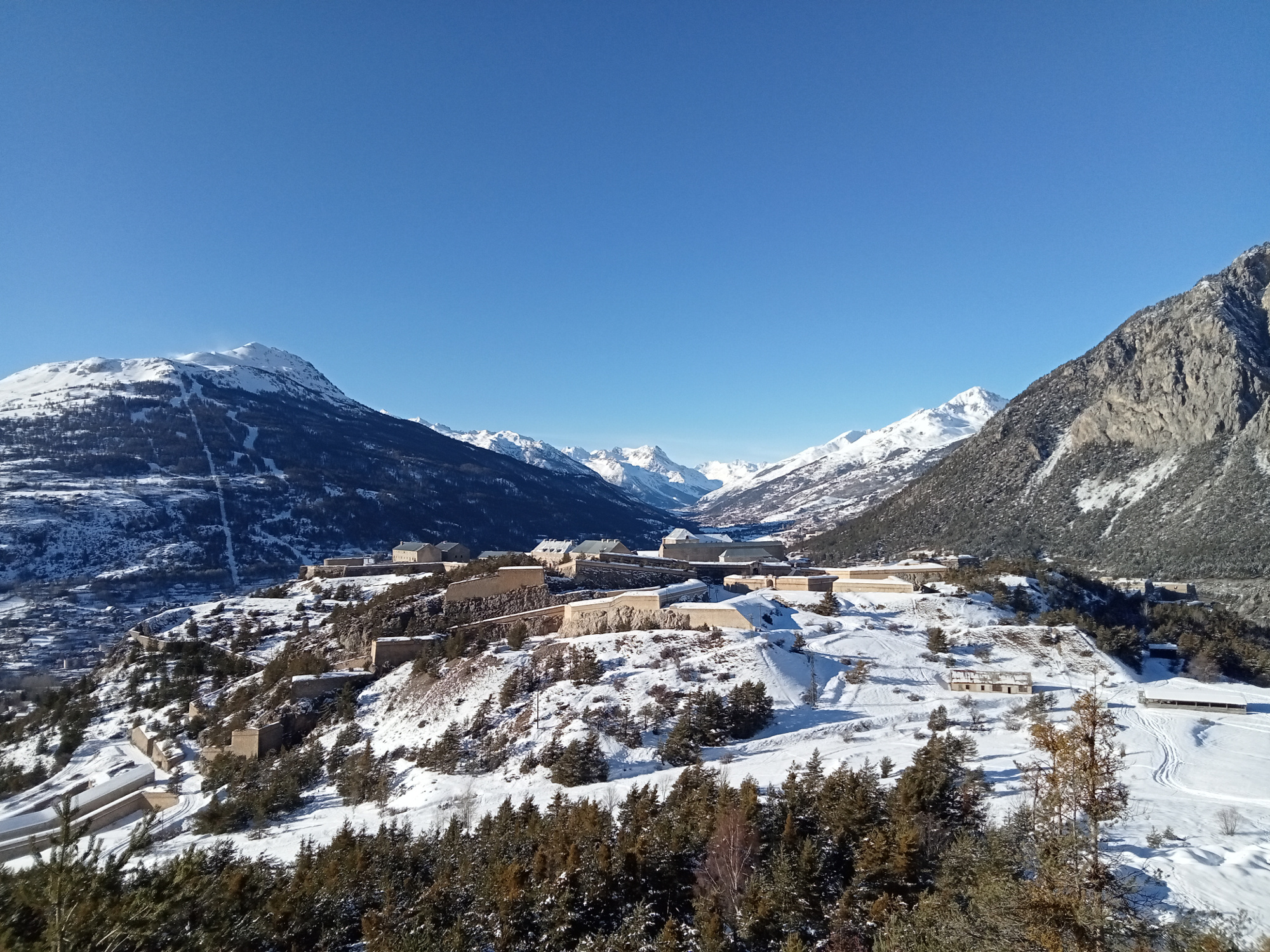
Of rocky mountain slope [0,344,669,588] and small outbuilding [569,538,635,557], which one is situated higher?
rocky mountain slope [0,344,669,588]

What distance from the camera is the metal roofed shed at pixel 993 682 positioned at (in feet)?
89.2

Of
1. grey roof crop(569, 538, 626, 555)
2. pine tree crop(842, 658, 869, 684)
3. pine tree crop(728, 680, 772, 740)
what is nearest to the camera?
pine tree crop(728, 680, 772, 740)

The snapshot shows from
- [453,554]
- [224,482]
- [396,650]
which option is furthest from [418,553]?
[224,482]

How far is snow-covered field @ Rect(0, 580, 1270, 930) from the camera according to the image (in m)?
14.4

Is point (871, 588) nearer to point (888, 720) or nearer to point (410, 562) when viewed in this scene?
point (888, 720)

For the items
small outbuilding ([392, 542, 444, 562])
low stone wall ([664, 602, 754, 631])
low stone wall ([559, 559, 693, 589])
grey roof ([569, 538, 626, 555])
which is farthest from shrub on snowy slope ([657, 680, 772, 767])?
small outbuilding ([392, 542, 444, 562])

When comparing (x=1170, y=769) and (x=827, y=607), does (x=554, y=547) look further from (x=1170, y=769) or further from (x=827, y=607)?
(x=1170, y=769)

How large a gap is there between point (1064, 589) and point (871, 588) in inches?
470

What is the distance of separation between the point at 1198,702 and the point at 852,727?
13.0 metres

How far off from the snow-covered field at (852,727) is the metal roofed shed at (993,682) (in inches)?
23.2

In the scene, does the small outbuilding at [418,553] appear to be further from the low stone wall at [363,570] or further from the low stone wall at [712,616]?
the low stone wall at [712,616]

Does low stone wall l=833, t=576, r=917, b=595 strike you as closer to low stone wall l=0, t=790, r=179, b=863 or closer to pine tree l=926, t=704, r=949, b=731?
pine tree l=926, t=704, r=949, b=731

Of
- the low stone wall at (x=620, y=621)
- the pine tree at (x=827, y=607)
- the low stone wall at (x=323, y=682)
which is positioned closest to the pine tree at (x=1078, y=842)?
the low stone wall at (x=620, y=621)

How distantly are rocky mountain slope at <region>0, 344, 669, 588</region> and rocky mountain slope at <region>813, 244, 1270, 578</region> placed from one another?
70.5 metres
